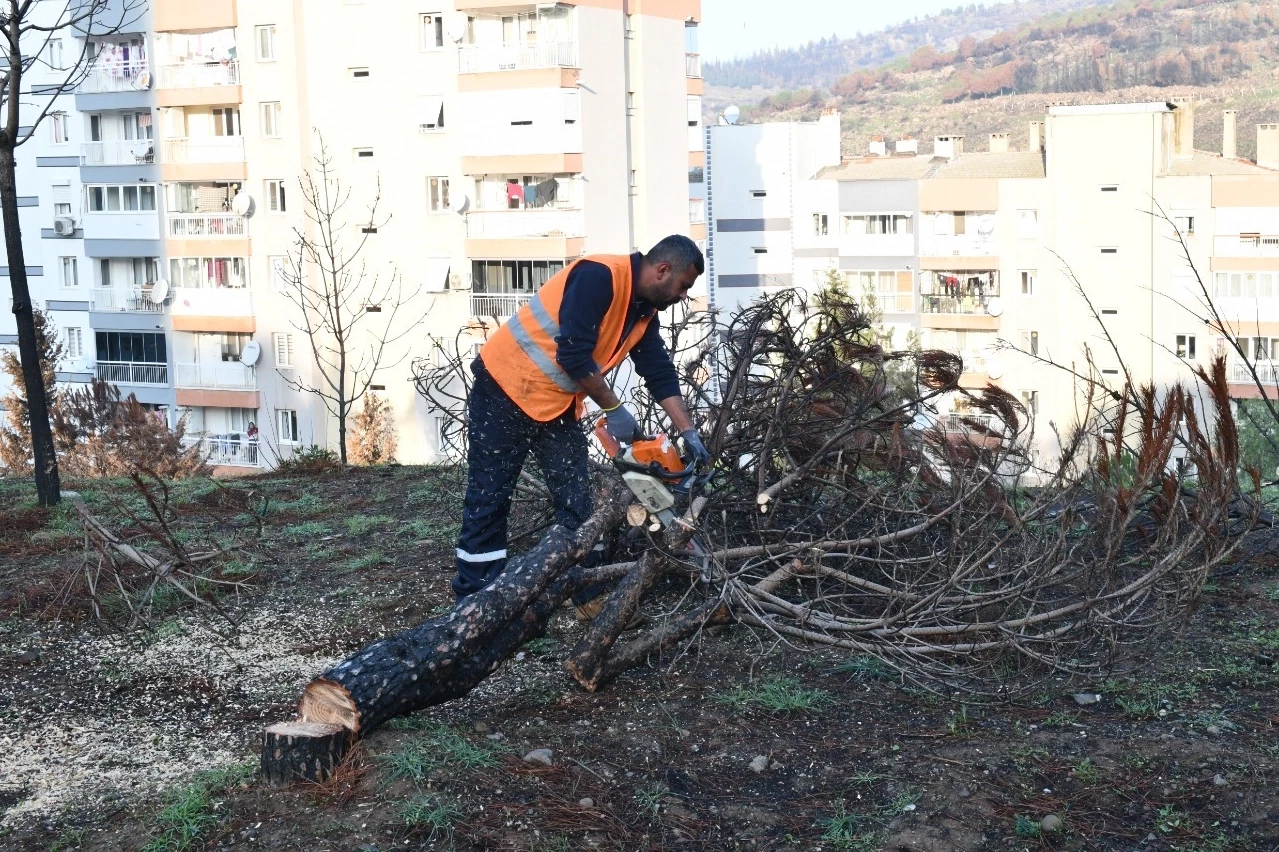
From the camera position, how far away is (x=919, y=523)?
568 centimetres

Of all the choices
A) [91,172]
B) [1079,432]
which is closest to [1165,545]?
[1079,432]

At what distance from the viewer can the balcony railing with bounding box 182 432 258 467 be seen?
33.5 meters

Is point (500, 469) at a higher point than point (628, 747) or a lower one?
higher

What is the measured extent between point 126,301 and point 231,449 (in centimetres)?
484

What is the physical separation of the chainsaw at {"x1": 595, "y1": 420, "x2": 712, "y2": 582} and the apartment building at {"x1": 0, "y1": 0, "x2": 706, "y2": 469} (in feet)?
78.8

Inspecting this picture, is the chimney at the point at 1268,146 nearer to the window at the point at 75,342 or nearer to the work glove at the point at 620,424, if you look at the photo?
the window at the point at 75,342

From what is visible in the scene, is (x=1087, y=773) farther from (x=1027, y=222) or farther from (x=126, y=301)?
(x=1027, y=222)

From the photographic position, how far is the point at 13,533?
7988mm

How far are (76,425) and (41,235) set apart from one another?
15.8m

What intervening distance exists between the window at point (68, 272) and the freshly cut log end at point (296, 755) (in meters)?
38.4

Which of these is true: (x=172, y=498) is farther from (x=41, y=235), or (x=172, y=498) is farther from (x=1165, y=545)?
(x=41, y=235)

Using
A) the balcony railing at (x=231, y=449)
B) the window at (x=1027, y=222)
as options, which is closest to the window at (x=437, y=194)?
the balcony railing at (x=231, y=449)

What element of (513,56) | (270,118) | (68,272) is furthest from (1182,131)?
(68,272)

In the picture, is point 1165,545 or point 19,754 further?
point 1165,545
